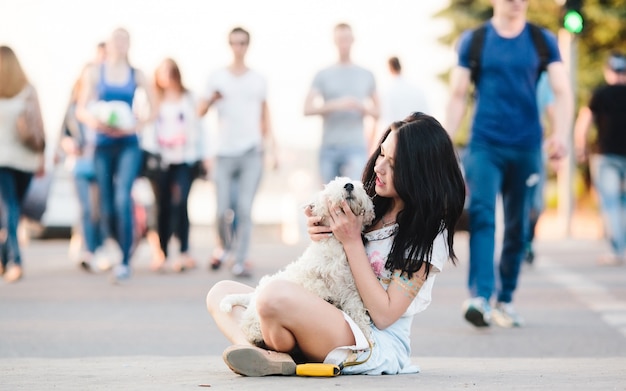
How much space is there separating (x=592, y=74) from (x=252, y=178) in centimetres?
2364

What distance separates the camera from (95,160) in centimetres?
1298

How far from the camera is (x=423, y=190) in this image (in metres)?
5.91

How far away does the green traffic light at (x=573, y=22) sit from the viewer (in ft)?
58.1

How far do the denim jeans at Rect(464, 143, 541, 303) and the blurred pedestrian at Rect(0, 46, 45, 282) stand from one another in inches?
216

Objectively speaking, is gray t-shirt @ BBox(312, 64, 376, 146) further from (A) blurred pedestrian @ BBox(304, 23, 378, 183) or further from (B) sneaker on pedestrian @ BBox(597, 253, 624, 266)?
(B) sneaker on pedestrian @ BBox(597, 253, 624, 266)

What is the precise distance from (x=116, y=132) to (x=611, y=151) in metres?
5.97

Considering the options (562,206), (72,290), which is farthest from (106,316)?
(562,206)

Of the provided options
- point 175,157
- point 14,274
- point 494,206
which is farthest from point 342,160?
point 494,206

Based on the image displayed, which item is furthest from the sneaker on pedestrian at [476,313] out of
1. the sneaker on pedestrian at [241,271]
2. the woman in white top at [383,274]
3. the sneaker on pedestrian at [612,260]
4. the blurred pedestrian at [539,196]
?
the sneaker on pedestrian at [612,260]

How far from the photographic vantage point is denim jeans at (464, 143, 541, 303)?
28.6 feet

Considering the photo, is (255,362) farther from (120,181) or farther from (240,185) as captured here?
(240,185)

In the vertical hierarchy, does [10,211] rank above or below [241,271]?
above

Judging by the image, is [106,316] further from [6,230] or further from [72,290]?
[6,230]

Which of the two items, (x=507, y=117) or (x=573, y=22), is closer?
(x=507, y=117)
